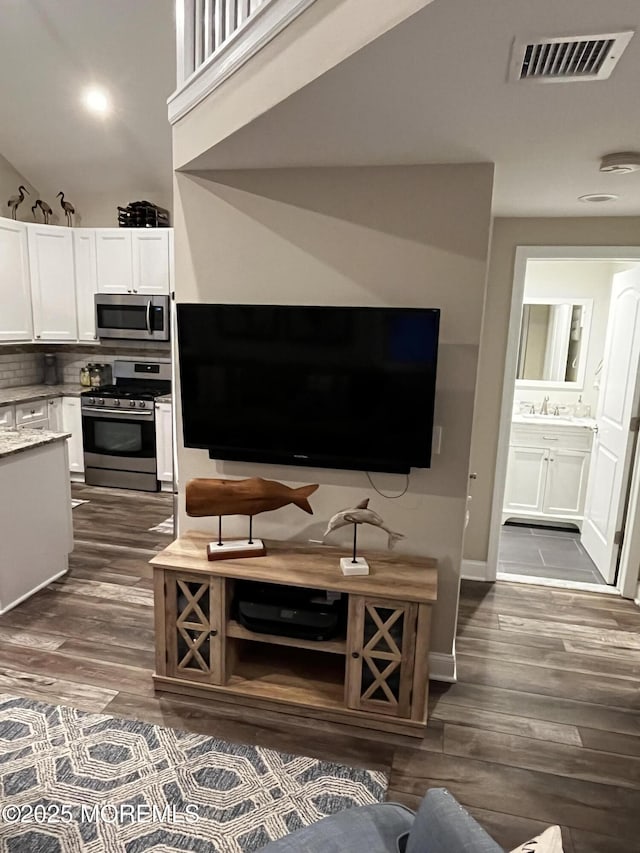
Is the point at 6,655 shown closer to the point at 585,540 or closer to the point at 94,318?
the point at 94,318

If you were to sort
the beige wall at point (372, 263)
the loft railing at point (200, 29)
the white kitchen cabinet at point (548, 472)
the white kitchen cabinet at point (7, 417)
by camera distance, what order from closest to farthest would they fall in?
the loft railing at point (200, 29)
the beige wall at point (372, 263)
the white kitchen cabinet at point (548, 472)
the white kitchen cabinet at point (7, 417)

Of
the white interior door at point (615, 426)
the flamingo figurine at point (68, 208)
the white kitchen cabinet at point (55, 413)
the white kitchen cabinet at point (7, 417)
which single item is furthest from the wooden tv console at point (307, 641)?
the flamingo figurine at point (68, 208)

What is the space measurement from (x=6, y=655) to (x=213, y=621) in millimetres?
1213

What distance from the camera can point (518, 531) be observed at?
495 cm

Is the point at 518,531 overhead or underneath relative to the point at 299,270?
underneath

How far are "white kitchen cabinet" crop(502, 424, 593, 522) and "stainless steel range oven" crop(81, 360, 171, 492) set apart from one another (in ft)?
10.9

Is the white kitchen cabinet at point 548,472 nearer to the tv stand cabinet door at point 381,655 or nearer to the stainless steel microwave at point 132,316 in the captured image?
the tv stand cabinet door at point 381,655

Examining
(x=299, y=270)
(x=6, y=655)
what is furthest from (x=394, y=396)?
(x=6, y=655)

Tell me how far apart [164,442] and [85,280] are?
1792 millimetres

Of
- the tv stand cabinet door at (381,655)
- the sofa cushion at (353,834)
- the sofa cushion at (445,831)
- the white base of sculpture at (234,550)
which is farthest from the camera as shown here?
the white base of sculpture at (234,550)

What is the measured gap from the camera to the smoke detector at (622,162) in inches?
83.4

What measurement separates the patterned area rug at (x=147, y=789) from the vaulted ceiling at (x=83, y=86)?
421cm

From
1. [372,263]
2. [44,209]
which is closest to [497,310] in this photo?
[372,263]

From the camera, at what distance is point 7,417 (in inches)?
198
